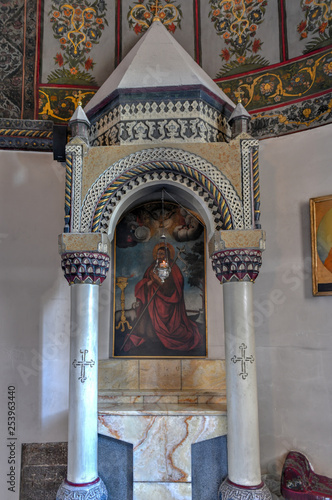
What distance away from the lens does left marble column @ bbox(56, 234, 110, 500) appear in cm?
358

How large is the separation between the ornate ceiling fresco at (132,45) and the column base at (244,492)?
11.8ft

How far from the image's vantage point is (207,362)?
15.0 feet

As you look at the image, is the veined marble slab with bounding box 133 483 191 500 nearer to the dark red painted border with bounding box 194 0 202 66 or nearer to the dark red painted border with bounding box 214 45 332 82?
the dark red painted border with bounding box 214 45 332 82

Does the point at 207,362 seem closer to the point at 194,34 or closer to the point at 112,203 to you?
the point at 112,203

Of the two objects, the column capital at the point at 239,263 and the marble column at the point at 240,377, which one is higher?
the column capital at the point at 239,263

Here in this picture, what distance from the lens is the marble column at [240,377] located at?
352cm

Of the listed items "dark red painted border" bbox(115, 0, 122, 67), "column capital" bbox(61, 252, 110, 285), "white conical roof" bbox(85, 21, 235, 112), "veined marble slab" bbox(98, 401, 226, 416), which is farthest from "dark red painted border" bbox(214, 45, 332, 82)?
"veined marble slab" bbox(98, 401, 226, 416)

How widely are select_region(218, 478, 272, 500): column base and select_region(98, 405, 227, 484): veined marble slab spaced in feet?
1.17

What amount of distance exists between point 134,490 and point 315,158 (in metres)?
3.70

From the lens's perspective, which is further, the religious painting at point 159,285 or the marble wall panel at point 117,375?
the religious painting at point 159,285

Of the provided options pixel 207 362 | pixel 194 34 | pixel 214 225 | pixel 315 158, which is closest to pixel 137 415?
pixel 207 362

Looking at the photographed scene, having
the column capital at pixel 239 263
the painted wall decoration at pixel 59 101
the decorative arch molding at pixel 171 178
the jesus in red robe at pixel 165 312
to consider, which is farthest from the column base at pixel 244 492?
the painted wall decoration at pixel 59 101

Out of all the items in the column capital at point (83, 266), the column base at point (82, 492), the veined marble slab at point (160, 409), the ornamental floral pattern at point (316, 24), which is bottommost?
the column base at point (82, 492)

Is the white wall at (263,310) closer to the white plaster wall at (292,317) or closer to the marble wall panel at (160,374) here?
the white plaster wall at (292,317)
